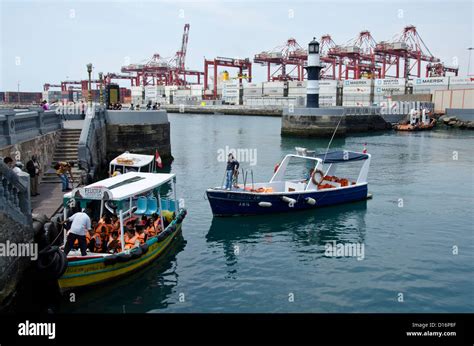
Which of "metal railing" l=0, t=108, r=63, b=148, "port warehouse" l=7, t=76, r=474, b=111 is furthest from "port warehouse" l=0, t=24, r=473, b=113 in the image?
"metal railing" l=0, t=108, r=63, b=148

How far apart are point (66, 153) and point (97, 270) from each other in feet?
44.8

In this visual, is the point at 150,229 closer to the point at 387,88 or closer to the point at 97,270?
the point at 97,270

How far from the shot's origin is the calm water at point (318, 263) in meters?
12.9

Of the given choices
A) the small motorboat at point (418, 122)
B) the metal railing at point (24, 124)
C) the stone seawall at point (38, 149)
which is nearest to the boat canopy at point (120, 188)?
the stone seawall at point (38, 149)

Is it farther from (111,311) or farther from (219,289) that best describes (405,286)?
(111,311)

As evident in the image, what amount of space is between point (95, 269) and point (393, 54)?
122 m

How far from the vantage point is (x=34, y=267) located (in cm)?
1168

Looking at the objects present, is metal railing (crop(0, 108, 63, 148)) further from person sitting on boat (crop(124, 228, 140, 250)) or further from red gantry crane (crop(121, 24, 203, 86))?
red gantry crane (crop(121, 24, 203, 86))

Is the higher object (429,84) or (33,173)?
(429,84)

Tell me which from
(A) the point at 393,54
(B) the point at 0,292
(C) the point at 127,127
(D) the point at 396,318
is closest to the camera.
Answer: (B) the point at 0,292

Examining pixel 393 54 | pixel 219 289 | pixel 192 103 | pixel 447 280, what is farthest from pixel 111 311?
pixel 192 103

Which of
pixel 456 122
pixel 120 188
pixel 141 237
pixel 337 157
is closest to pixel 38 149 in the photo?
pixel 120 188

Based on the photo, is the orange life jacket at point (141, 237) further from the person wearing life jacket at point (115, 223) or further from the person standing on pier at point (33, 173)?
the person standing on pier at point (33, 173)

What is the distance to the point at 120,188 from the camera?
591 inches
